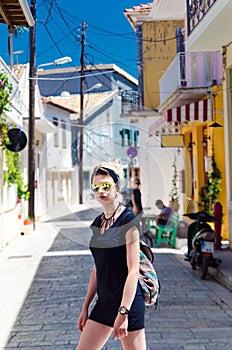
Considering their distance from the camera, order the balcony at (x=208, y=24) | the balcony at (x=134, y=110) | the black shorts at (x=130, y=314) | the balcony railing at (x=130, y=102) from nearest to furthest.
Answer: the black shorts at (x=130, y=314)
the balcony at (x=208, y=24)
the balcony railing at (x=130, y=102)
the balcony at (x=134, y=110)

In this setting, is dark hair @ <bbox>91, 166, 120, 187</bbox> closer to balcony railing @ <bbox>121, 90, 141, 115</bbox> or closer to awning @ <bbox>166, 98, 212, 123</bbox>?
awning @ <bbox>166, 98, 212, 123</bbox>

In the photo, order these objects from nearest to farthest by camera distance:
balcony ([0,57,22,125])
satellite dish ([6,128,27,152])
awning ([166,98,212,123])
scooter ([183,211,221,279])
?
scooter ([183,211,221,279])
awning ([166,98,212,123])
balcony ([0,57,22,125])
satellite dish ([6,128,27,152])

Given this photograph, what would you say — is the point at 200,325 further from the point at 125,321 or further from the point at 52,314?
the point at 125,321

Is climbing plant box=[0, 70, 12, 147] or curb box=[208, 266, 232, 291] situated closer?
curb box=[208, 266, 232, 291]

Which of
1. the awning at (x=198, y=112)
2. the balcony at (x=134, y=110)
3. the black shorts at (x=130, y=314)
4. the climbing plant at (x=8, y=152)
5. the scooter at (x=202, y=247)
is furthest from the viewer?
the balcony at (x=134, y=110)

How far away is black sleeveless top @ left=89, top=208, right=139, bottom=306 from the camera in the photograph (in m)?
3.69

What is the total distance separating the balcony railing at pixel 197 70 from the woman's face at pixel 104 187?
33.8 ft

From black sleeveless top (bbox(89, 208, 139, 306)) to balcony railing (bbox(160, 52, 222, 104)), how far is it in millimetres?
10390

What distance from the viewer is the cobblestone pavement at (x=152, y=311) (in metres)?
5.77

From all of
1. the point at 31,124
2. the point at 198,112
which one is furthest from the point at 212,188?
the point at 31,124

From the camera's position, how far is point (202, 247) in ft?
31.4

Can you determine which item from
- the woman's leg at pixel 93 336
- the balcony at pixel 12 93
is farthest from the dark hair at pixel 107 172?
the balcony at pixel 12 93

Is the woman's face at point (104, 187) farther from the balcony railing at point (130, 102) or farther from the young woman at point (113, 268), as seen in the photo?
the balcony railing at point (130, 102)

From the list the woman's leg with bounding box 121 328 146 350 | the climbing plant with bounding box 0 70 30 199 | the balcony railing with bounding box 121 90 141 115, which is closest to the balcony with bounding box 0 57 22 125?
the climbing plant with bounding box 0 70 30 199
